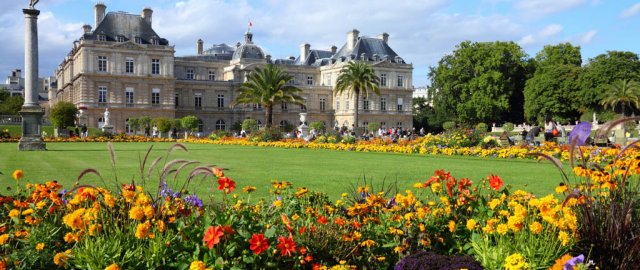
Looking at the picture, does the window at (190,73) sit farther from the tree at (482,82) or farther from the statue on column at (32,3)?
the statue on column at (32,3)

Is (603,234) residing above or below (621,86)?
below

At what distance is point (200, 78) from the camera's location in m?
65.8

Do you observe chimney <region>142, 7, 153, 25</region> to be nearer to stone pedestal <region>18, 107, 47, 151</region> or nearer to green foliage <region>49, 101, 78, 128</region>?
green foliage <region>49, 101, 78, 128</region>

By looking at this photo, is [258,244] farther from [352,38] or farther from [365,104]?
[352,38]

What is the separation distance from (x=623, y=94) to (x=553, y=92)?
6.23m

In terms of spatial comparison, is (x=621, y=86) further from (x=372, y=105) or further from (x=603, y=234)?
(x=603, y=234)

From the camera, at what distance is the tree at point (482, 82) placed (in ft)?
185

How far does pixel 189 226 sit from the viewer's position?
400 cm

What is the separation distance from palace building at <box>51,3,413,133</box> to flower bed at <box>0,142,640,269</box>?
49668mm

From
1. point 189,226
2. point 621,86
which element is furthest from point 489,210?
point 621,86

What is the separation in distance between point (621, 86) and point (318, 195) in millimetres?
50928

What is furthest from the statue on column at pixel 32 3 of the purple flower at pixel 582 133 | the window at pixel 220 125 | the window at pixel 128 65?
the window at pixel 220 125

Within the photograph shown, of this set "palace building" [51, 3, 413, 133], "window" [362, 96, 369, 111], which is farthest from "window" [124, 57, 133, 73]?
"window" [362, 96, 369, 111]

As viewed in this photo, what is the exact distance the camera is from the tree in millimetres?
56469
